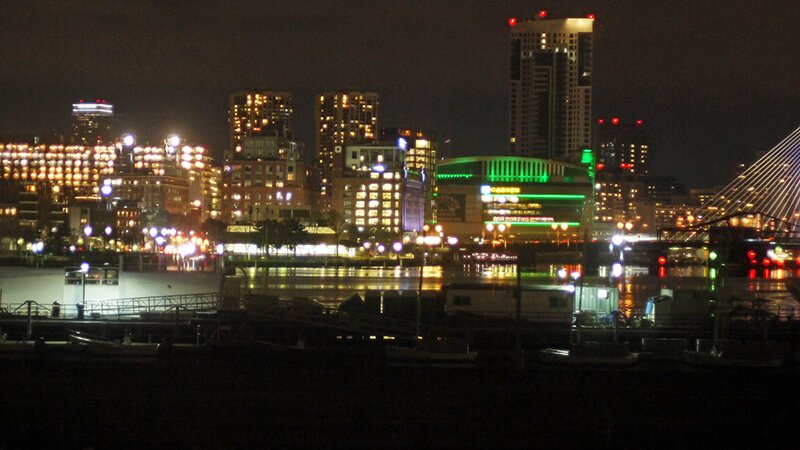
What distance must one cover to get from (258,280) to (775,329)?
23.0m

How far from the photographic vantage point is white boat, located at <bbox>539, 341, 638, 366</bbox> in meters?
21.2

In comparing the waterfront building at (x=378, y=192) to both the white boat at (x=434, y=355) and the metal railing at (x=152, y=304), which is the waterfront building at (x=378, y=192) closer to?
the metal railing at (x=152, y=304)

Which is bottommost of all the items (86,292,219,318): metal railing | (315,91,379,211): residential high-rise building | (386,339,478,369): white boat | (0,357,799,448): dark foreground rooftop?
(0,357,799,448): dark foreground rooftop

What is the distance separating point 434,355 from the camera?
2123 centimetres

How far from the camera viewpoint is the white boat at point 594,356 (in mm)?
21234

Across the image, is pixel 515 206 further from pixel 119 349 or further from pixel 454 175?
pixel 119 349

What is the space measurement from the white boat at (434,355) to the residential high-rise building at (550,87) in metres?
155

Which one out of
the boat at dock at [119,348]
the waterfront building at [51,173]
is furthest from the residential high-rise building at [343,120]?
the boat at dock at [119,348]

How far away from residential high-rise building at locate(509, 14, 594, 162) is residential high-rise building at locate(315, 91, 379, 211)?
28.1 metres

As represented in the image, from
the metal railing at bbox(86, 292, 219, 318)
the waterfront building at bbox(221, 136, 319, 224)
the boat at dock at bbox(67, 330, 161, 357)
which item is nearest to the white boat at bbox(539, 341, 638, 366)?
the boat at dock at bbox(67, 330, 161, 357)

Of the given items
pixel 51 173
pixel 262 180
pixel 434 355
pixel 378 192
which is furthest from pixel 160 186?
pixel 434 355

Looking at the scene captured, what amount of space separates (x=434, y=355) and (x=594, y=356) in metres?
3.28

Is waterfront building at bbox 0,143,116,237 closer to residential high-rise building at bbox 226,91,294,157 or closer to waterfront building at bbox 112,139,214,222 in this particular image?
waterfront building at bbox 112,139,214,222

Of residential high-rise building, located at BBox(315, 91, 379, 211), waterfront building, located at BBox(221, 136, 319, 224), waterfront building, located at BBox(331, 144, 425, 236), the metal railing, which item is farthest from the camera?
residential high-rise building, located at BBox(315, 91, 379, 211)
